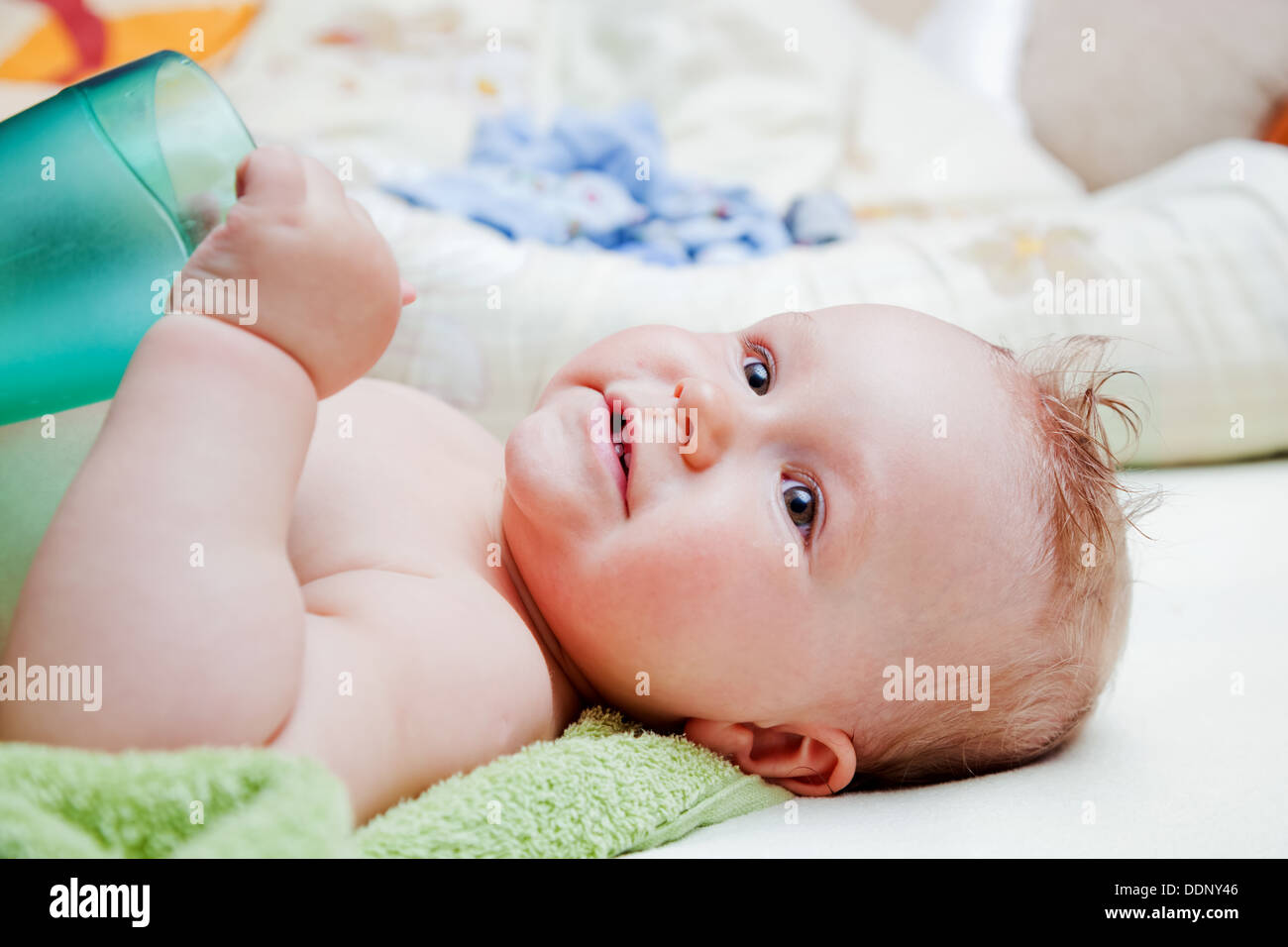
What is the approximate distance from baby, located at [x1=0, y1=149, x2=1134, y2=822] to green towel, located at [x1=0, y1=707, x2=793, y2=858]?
4 cm

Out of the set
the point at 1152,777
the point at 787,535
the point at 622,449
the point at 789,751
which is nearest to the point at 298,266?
the point at 622,449

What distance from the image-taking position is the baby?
0.60 m

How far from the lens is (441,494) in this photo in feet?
3.05

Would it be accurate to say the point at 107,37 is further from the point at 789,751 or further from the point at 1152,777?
the point at 1152,777

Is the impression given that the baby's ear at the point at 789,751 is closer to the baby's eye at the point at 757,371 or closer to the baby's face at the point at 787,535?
the baby's face at the point at 787,535

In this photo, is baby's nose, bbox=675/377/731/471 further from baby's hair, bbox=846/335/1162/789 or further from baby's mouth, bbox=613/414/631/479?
baby's hair, bbox=846/335/1162/789

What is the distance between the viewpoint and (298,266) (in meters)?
0.67

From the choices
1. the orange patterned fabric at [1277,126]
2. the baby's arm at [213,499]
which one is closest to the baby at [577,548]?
the baby's arm at [213,499]

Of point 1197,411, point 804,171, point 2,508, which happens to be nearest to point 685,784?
point 2,508

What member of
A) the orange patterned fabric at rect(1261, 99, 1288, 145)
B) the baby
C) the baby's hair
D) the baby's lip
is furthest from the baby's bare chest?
the orange patterned fabric at rect(1261, 99, 1288, 145)

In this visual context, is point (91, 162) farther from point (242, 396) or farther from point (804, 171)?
point (804, 171)

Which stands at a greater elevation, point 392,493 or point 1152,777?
point 392,493

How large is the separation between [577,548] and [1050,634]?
0.40 meters

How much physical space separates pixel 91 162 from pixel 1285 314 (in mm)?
1524
